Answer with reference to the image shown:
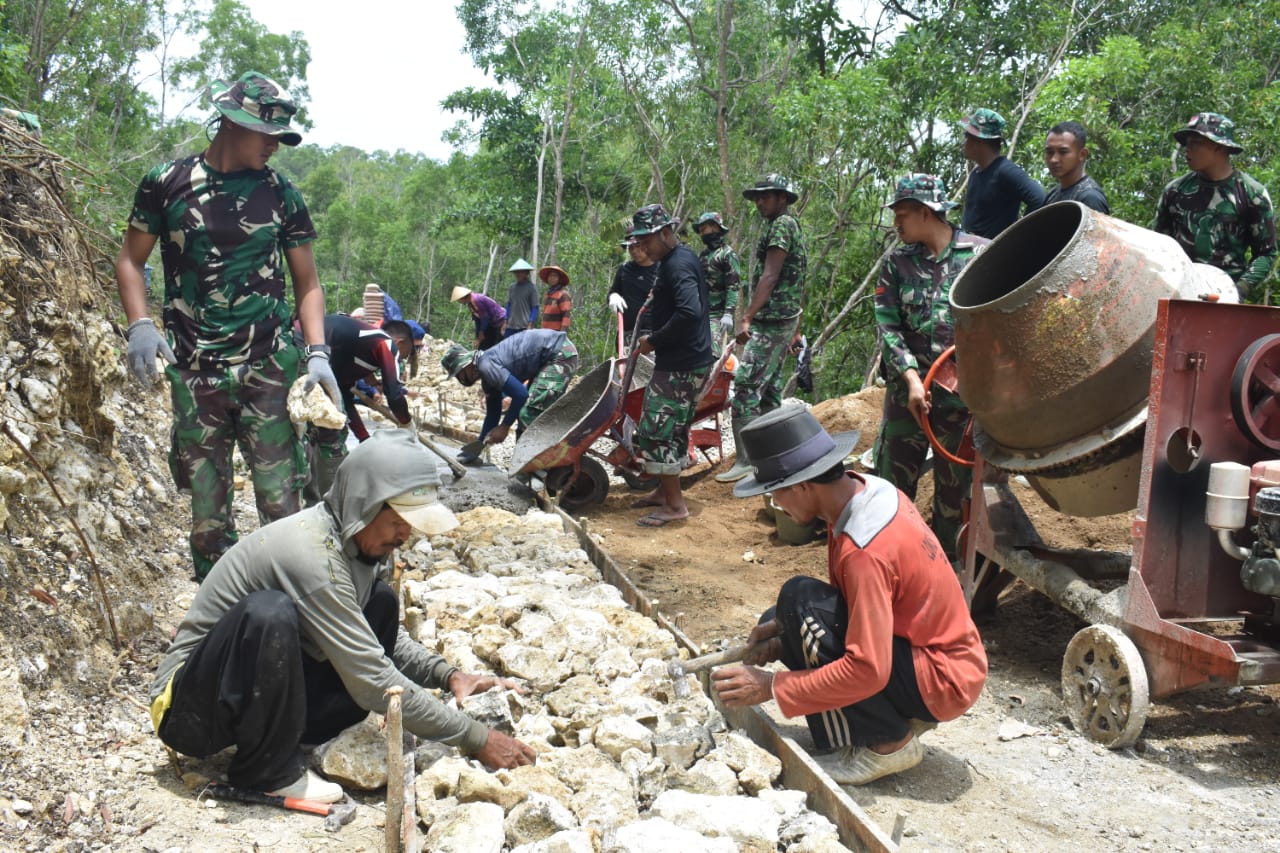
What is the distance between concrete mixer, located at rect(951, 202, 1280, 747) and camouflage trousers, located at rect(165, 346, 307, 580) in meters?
2.58

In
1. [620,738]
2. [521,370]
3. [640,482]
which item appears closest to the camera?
→ [620,738]

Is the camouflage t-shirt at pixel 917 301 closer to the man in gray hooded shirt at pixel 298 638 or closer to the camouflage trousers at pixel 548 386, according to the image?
the man in gray hooded shirt at pixel 298 638

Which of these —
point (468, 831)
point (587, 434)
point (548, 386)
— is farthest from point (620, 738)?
point (548, 386)

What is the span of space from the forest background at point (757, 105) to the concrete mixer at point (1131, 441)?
3.34 metres

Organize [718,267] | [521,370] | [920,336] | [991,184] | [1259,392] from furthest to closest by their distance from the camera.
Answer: [718,267], [521,370], [991,184], [920,336], [1259,392]

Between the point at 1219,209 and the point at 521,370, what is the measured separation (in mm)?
4620

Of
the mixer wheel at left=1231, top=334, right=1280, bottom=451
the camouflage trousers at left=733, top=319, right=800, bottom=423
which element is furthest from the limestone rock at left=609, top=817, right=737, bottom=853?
the camouflage trousers at left=733, top=319, right=800, bottom=423

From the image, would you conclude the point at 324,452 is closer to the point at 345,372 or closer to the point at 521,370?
the point at 345,372

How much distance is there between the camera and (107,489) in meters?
4.89

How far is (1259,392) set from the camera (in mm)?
3227

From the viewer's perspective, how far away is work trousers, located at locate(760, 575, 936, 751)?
2.85 meters

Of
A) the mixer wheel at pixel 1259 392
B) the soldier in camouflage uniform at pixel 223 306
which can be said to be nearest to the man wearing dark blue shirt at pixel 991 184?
the mixer wheel at pixel 1259 392

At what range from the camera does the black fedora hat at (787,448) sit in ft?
8.99

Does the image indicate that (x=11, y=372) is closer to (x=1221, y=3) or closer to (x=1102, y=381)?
(x=1102, y=381)
